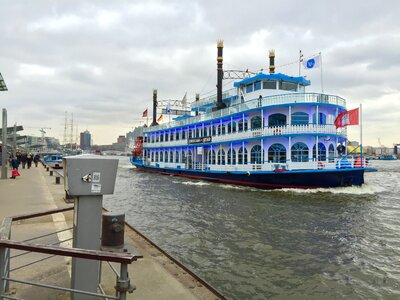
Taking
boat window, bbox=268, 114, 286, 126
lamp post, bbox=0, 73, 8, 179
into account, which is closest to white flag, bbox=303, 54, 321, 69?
boat window, bbox=268, 114, 286, 126

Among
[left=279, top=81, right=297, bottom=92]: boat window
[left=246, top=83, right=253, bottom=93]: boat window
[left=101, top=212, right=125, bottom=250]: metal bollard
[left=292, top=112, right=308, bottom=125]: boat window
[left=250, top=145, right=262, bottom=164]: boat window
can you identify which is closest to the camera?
[left=101, top=212, right=125, bottom=250]: metal bollard

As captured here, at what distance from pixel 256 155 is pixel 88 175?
23.2 metres

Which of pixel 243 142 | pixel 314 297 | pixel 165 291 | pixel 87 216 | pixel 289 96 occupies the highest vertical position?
pixel 289 96

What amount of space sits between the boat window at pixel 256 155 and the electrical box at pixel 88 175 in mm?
22401

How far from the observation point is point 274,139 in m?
24.2

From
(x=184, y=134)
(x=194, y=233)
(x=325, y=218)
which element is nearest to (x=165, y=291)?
(x=194, y=233)

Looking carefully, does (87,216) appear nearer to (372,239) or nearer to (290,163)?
(372,239)

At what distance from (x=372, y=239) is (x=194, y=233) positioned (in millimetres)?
5780

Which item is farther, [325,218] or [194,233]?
[325,218]

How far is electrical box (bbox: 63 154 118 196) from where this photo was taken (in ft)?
12.1

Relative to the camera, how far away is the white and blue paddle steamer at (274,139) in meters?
22.0

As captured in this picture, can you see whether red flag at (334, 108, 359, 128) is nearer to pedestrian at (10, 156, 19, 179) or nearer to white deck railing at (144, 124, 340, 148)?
white deck railing at (144, 124, 340, 148)

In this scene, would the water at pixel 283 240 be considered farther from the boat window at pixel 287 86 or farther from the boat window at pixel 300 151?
the boat window at pixel 287 86

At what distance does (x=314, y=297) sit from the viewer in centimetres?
644
